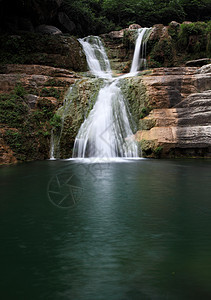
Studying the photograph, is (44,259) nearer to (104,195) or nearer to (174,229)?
(174,229)

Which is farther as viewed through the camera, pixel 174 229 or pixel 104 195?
pixel 104 195

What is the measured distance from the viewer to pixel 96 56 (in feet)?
68.6

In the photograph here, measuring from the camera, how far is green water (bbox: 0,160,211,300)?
2420 millimetres

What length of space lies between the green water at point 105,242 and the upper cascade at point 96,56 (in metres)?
14.2

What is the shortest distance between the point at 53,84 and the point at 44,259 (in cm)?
1315

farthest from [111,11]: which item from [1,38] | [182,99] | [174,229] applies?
[174,229]

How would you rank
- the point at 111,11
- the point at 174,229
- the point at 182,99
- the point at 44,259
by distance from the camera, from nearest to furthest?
the point at 44,259, the point at 174,229, the point at 182,99, the point at 111,11

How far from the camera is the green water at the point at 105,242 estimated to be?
2420 mm

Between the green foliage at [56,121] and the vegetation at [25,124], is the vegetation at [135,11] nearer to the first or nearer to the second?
the vegetation at [25,124]

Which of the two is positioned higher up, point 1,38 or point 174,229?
point 1,38

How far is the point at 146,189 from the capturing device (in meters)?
6.41

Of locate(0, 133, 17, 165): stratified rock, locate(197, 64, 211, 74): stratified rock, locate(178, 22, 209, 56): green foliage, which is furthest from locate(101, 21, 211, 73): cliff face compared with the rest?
locate(0, 133, 17, 165): stratified rock

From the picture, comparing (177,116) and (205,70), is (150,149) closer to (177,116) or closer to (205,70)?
(177,116)

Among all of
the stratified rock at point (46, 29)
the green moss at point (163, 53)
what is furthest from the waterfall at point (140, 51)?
the stratified rock at point (46, 29)
